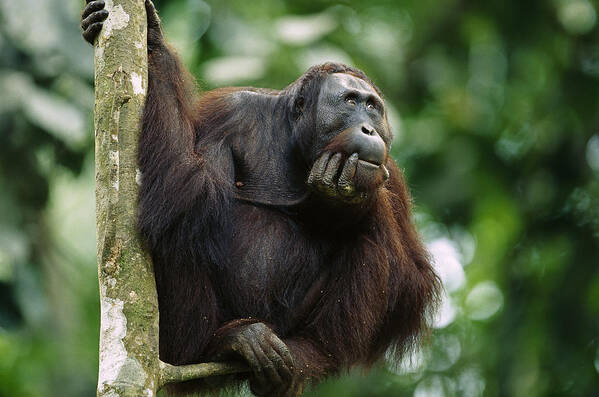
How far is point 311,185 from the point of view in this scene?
5.00 meters

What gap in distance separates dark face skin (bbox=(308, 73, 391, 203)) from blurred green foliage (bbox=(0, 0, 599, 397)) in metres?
1.69

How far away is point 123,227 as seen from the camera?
4230 mm

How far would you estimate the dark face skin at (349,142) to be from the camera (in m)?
4.84

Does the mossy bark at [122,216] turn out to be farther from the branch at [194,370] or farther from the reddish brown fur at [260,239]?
the reddish brown fur at [260,239]

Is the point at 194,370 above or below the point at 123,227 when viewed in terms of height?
below

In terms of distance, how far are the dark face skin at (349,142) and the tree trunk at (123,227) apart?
1.10m

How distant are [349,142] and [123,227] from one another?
1355mm

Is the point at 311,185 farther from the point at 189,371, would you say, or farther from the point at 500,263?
the point at 500,263

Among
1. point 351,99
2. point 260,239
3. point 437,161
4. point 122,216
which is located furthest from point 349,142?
point 437,161

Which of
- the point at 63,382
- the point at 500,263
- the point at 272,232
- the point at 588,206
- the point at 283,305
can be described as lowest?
the point at 63,382

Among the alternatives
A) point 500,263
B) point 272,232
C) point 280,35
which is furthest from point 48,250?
point 272,232

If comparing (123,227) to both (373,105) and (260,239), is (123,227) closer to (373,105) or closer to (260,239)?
(260,239)

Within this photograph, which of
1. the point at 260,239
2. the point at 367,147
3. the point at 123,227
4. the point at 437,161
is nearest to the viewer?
the point at 123,227

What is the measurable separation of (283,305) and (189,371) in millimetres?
1095
